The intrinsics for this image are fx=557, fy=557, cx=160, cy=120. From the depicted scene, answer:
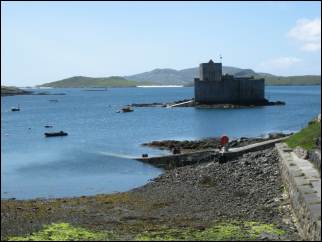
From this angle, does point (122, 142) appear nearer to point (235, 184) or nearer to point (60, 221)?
point (235, 184)

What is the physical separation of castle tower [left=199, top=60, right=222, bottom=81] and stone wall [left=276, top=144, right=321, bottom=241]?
90.8 metres

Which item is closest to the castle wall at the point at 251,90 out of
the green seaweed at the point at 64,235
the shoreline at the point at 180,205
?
the shoreline at the point at 180,205

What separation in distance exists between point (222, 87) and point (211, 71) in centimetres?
388

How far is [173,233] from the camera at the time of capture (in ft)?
53.0

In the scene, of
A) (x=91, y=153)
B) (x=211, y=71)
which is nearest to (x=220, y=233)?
(x=91, y=153)

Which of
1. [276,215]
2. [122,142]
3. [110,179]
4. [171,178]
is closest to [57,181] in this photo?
[110,179]

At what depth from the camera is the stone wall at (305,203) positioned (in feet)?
43.1

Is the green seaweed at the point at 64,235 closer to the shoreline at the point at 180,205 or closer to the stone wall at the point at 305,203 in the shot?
the shoreline at the point at 180,205

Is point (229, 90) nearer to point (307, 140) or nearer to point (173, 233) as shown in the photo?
point (307, 140)

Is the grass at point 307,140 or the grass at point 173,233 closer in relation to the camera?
the grass at point 173,233

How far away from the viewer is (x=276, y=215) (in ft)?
60.6

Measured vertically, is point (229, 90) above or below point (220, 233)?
above

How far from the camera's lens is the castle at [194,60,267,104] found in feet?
363

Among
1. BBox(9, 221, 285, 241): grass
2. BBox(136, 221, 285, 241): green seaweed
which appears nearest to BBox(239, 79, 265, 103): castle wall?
BBox(136, 221, 285, 241): green seaweed
